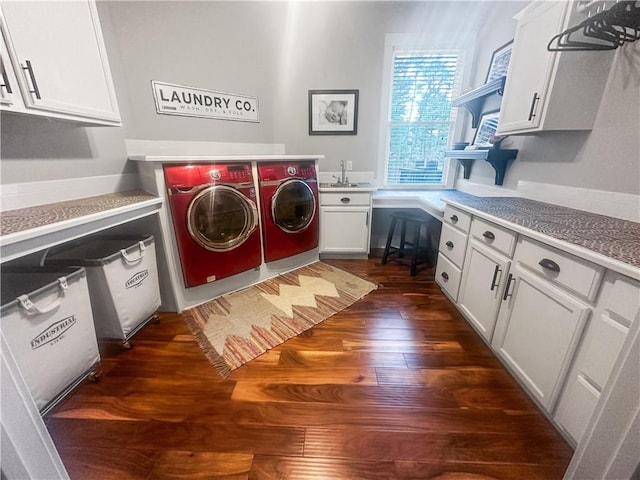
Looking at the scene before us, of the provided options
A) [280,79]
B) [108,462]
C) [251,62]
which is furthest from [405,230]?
[108,462]

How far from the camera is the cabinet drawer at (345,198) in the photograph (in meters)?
2.68

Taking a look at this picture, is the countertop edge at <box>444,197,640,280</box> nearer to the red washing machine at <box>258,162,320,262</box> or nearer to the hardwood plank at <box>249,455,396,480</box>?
the hardwood plank at <box>249,455,396,480</box>

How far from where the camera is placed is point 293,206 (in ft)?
8.27

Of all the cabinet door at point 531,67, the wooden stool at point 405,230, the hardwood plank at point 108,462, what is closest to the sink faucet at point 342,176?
the wooden stool at point 405,230

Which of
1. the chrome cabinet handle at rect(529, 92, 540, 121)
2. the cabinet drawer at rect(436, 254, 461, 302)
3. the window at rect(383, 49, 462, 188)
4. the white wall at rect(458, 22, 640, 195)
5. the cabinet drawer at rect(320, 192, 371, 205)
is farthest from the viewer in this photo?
the window at rect(383, 49, 462, 188)

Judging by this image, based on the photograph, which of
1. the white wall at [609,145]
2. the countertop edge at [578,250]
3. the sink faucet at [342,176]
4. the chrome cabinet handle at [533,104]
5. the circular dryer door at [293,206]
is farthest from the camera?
the sink faucet at [342,176]

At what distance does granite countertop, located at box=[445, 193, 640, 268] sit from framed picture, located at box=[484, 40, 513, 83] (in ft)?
4.33

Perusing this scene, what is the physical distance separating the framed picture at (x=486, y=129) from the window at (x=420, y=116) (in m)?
0.45

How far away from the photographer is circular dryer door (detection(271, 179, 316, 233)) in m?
2.33

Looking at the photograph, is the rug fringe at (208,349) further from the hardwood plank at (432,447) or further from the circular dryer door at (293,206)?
the circular dryer door at (293,206)

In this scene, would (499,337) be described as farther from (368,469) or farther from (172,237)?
(172,237)

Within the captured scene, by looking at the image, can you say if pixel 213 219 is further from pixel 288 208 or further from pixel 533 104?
pixel 533 104

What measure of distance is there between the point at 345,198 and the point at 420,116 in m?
1.39

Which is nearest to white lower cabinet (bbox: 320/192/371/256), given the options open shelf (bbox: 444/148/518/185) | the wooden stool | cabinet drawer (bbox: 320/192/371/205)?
cabinet drawer (bbox: 320/192/371/205)
